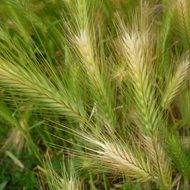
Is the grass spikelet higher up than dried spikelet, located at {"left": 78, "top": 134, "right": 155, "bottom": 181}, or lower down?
higher up

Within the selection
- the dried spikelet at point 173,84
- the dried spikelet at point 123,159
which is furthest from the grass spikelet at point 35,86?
the dried spikelet at point 173,84

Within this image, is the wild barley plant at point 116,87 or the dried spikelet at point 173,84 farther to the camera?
the dried spikelet at point 173,84

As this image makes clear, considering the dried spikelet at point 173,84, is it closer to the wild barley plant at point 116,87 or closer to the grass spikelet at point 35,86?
the wild barley plant at point 116,87

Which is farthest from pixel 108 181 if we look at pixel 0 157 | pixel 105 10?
pixel 105 10

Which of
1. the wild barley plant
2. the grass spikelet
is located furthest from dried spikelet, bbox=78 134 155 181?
the grass spikelet

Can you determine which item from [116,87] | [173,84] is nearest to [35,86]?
[116,87]

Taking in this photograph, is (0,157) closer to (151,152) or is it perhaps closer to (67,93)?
(67,93)

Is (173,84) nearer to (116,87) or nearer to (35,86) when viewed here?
(116,87)

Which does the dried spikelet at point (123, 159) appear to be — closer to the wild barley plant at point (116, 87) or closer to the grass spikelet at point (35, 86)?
the wild barley plant at point (116, 87)

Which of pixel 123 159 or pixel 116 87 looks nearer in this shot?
pixel 123 159

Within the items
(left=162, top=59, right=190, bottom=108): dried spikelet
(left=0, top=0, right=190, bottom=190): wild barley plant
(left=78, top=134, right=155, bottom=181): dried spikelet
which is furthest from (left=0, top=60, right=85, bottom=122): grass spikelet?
(left=162, top=59, right=190, bottom=108): dried spikelet

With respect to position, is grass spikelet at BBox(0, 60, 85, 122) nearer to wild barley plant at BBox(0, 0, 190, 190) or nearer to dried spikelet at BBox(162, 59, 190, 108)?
wild barley plant at BBox(0, 0, 190, 190)

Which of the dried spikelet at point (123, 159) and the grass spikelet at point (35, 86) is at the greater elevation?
the grass spikelet at point (35, 86)

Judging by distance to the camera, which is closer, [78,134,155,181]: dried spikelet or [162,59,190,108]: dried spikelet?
[78,134,155,181]: dried spikelet
